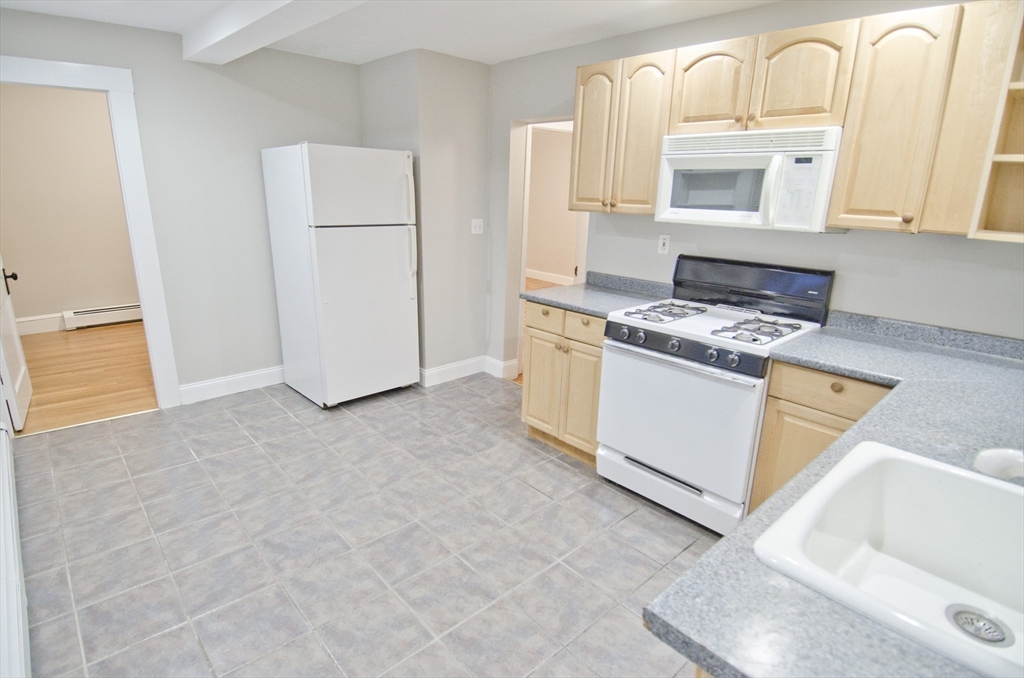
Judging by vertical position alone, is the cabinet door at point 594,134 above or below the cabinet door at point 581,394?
above

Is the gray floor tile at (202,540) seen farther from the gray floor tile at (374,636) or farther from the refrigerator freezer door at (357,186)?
the refrigerator freezer door at (357,186)

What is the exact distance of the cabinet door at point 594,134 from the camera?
275 centimetres

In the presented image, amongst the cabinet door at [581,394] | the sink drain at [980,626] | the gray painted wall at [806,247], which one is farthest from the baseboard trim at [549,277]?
the sink drain at [980,626]

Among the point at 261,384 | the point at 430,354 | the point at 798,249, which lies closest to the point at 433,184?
the point at 430,354

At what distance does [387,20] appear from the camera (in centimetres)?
289

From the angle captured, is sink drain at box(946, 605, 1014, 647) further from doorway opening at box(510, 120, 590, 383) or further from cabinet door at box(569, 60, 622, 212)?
doorway opening at box(510, 120, 590, 383)

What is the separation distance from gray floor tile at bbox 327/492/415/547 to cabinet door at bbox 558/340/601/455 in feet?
3.25

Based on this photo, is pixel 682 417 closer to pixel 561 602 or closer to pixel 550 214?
pixel 561 602

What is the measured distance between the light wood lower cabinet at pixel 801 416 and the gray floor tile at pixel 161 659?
2133 mm

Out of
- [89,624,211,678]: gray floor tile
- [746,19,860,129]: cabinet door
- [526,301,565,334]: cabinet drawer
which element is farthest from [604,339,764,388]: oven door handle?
[89,624,211,678]: gray floor tile

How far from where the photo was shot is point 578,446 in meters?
2.98

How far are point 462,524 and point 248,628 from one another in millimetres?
924

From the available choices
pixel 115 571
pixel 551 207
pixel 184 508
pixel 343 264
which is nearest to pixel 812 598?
pixel 115 571

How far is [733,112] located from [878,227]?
76 cm
